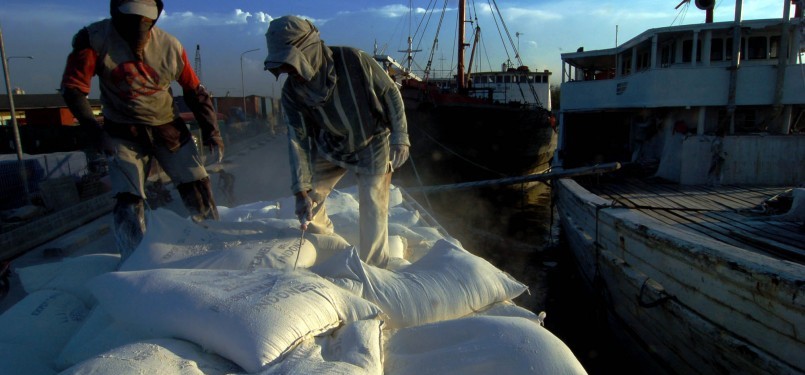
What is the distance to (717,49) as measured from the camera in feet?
28.9

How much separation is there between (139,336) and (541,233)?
374 inches

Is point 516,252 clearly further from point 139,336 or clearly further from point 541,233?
point 139,336

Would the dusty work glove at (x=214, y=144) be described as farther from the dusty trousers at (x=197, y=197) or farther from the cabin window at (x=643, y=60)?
the cabin window at (x=643, y=60)

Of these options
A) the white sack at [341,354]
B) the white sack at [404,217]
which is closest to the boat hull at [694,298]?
the white sack at [404,217]

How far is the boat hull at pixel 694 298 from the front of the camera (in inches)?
111

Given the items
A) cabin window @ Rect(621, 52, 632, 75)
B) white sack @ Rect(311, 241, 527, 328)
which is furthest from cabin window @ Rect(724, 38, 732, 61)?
white sack @ Rect(311, 241, 527, 328)

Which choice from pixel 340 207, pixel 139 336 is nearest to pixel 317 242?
pixel 139 336

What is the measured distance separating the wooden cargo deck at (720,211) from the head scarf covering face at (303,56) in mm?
3230

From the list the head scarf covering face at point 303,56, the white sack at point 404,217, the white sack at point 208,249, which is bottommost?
the white sack at point 404,217

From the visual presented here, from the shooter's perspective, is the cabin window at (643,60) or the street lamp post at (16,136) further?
the cabin window at (643,60)

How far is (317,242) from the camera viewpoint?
2.80 meters

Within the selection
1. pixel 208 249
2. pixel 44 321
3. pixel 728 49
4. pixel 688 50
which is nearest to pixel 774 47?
pixel 728 49

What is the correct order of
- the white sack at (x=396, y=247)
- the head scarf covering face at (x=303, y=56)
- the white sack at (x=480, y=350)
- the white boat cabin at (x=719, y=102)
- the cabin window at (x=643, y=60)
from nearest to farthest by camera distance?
1. the white sack at (x=480, y=350)
2. the head scarf covering face at (x=303, y=56)
3. the white sack at (x=396, y=247)
4. the white boat cabin at (x=719, y=102)
5. the cabin window at (x=643, y=60)

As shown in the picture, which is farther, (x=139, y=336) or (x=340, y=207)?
(x=340, y=207)
